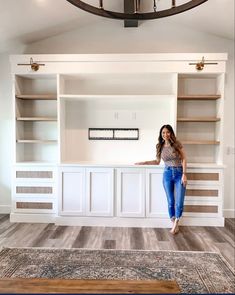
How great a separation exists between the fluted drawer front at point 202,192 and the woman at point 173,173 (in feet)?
0.92

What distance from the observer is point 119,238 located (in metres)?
3.31

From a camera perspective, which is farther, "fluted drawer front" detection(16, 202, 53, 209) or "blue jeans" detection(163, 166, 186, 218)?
"fluted drawer front" detection(16, 202, 53, 209)

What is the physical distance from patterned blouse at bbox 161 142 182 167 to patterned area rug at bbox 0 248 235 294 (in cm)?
115

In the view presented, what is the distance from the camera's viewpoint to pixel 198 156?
411 cm

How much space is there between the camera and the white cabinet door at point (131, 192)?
12.2 feet

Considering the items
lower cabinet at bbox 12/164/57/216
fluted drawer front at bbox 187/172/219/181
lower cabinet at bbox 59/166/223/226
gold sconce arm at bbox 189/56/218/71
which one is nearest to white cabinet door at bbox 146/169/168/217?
lower cabinet at bbox 59/166/223/226

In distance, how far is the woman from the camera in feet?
11.3

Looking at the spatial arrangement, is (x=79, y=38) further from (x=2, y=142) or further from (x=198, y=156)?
(x=198, y=156)

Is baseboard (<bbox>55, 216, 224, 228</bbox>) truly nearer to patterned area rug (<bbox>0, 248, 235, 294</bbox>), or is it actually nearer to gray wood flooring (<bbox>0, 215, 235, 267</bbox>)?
gray wood flooring (<bbox>0, 215, 235, 267</bbox>)

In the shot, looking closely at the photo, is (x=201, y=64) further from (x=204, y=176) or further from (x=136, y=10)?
(x=136, y=10)

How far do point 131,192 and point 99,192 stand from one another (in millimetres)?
474

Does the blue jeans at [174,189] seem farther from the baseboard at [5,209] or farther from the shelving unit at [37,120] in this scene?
the baseboard at [5,209]

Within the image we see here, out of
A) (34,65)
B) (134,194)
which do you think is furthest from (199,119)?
(34,65)

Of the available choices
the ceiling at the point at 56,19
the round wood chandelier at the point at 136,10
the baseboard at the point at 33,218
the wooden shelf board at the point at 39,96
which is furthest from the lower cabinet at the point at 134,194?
the round wood chandelier at the point at 136,10
